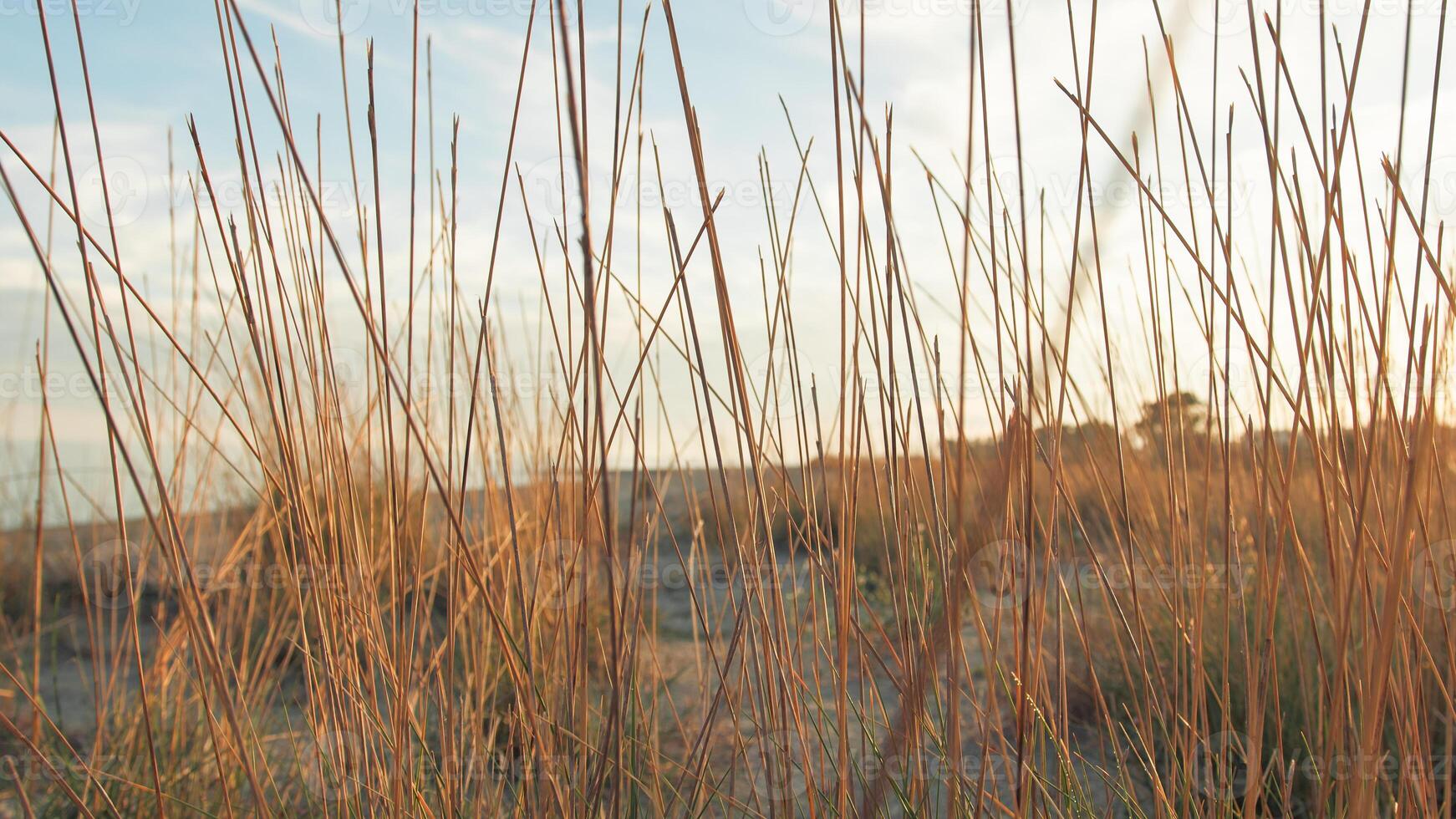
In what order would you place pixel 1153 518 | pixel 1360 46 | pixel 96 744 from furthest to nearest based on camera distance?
pixel 1153 518 → pixel 96 744 → pixel 1360 46

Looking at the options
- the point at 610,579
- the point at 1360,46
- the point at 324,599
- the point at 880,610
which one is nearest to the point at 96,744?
the point at 324,599

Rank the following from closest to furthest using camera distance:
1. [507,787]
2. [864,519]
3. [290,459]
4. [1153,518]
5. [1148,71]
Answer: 1. [1148,71]
2. [290,459]
3. [1153,518]
4. [507,787]
5. [864,519]

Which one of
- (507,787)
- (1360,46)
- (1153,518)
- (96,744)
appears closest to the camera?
(1360,46)

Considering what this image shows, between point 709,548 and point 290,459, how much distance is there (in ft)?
11.7

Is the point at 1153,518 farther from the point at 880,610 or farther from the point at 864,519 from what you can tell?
the point at 864,519

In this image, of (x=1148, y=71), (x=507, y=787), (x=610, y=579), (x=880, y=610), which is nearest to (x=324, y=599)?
(x=610, y=579)

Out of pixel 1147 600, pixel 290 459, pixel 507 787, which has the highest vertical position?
pixel 290 459

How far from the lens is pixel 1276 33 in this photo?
62 centimetres

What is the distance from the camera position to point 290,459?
72 centimetres

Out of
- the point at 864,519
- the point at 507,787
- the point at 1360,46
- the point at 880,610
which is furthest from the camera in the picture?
the point at 864,519

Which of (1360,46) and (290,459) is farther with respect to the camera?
(290,459)

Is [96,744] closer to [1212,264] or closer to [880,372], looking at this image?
[880,372]

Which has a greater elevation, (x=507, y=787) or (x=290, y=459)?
(x=290, y=459)

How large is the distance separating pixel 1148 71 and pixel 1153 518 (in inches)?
47.7
